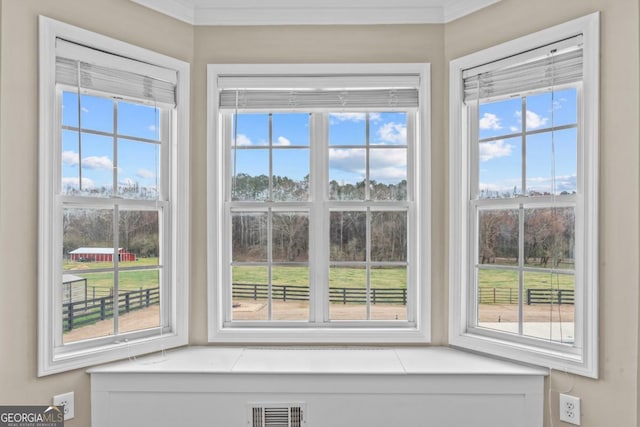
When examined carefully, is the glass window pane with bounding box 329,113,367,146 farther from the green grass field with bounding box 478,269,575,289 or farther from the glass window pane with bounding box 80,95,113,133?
the glass window pane with bounding box 80,95,113,133

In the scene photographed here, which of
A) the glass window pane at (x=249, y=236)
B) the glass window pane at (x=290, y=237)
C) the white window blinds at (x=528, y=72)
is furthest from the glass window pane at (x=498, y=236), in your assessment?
the glass window pane at (x=249, y=236)

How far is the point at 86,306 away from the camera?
231 cm

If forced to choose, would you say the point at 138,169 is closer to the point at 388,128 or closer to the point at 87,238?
the point at 87,238

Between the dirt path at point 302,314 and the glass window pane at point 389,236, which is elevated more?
the glass window pane at point 389,236

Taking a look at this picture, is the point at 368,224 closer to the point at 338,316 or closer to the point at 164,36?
the point at 338,316

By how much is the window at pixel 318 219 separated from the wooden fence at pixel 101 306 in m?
0.45

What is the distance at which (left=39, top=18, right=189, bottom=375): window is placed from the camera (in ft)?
6.95

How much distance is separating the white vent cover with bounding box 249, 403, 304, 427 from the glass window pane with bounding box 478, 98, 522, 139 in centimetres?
193

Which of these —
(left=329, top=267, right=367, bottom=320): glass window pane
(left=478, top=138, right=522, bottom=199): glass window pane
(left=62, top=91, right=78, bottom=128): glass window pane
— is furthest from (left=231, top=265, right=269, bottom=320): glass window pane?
(left=478, top=138, right=522, bottom=199): glass window pane

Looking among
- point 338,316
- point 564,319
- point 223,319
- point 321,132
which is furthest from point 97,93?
point 564,319

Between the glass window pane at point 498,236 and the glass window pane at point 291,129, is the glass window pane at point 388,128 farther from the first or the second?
the glass window pane at point 498,236

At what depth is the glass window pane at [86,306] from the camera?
7.37ft

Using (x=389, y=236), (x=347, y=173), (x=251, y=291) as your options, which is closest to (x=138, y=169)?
(x=251, y=291)

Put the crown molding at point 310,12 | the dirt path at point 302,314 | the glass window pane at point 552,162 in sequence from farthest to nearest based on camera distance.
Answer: the crown molding at point 310,12
the dirt path at point 302,314
the glass window pane at point 552,162
